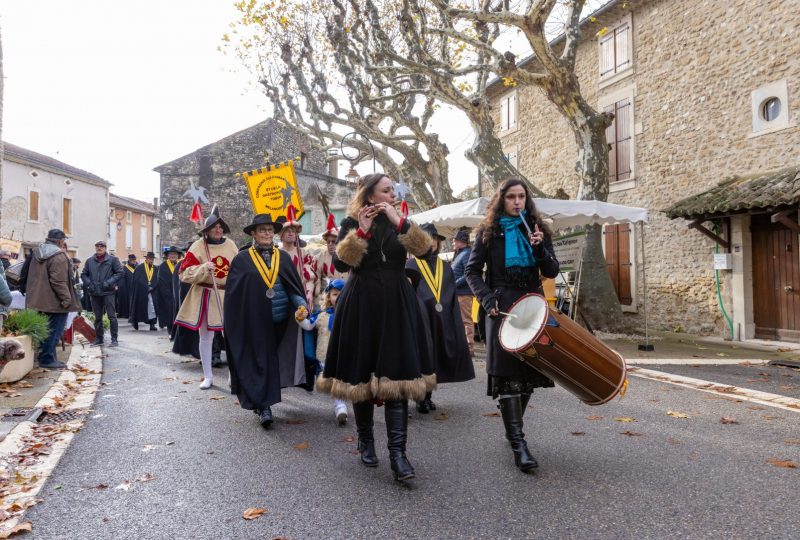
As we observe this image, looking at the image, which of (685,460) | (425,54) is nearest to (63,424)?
(685,460)

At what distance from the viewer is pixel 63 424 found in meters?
4.92

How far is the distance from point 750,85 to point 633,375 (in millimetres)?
7929

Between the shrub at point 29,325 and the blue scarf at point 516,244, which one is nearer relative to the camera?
the blue scarf at point 516,244

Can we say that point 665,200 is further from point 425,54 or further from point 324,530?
point 324,530

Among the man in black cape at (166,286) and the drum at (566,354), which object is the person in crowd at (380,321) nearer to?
the drum at (566,354)

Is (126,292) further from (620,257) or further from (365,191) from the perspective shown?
(365,191)

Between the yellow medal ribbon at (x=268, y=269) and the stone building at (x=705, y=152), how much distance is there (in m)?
8.93

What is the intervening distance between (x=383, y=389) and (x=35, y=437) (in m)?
2.87

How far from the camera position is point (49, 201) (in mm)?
32688

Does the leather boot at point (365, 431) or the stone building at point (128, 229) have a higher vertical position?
the stone building at point (128, 229)

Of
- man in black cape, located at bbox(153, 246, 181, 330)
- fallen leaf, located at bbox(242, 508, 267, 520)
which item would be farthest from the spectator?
fallen leaf, located at bbox(242, 508, 267, 520)

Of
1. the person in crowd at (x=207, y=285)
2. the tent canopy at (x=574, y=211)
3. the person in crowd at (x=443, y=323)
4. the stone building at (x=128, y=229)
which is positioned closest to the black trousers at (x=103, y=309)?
the person in crowd at (x=207, y=285)

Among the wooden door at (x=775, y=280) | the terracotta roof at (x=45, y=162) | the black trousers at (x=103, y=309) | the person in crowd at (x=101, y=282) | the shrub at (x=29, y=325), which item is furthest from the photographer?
the terracotta roof at (x=45, y=162)

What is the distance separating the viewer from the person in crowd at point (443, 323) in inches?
206
